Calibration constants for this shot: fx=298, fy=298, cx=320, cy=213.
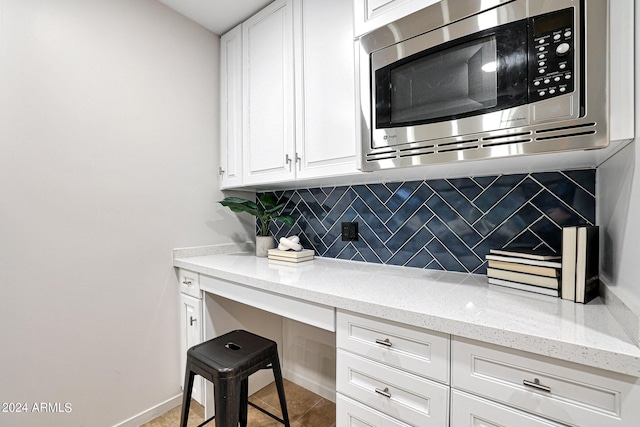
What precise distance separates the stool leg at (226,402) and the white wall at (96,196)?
85 cm

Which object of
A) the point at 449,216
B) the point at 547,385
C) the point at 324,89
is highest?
the point at 324,89

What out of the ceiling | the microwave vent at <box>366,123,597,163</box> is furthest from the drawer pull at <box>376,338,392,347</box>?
the ceiling

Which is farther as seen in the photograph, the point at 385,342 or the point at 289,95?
the point at 289,95

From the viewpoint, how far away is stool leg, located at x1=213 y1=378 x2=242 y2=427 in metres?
1.12

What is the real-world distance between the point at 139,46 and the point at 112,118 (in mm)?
468

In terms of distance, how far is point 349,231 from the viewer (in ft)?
5.83

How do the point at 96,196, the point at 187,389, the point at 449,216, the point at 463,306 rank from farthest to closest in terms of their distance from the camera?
the point at 96,196, the point at 449,216, the point at 187,389, the point at 463,306

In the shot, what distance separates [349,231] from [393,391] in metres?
0.95

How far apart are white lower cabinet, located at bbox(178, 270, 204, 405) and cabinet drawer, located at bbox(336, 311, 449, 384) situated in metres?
1.01

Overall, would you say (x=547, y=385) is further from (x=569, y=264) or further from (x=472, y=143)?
(x=472, y=143)

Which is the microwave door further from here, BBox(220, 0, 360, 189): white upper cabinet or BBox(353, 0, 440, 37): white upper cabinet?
BBox(220, 0, 360, 189): white upper cabinet

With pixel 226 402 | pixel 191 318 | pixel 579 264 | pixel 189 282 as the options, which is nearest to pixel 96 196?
pixel 189 282

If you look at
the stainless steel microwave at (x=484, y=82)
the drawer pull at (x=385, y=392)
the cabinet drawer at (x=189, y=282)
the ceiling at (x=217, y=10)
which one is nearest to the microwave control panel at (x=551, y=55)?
the stainless steel microwave at (x=484, y=82)

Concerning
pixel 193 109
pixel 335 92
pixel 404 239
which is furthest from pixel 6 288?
pixel 404 239
